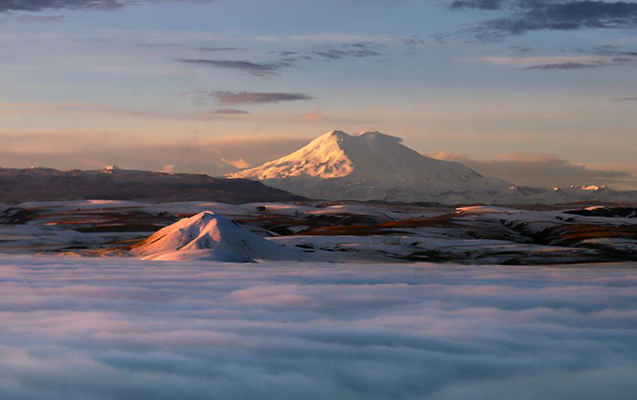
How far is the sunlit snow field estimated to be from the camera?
12.2 metres

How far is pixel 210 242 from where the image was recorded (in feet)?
185

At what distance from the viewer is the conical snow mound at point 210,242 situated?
182 feet

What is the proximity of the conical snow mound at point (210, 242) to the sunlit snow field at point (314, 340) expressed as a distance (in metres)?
30.5

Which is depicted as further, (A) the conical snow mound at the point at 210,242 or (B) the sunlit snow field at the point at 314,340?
(A) the conical snow mound at the point at 210,242

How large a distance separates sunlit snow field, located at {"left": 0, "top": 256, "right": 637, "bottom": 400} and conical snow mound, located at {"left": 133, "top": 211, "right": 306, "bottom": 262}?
30507 mm

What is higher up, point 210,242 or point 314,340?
point 314,340

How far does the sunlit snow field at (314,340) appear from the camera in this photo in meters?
12.2

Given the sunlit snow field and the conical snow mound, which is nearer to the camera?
the sunlit snow field

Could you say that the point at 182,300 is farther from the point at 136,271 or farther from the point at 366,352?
the point at 136,271

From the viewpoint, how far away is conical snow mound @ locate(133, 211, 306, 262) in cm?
5559

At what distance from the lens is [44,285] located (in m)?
23.5

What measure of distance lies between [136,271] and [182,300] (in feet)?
32.7

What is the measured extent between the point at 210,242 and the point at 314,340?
4162cm

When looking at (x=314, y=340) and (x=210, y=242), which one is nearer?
(x=314, y=340)
